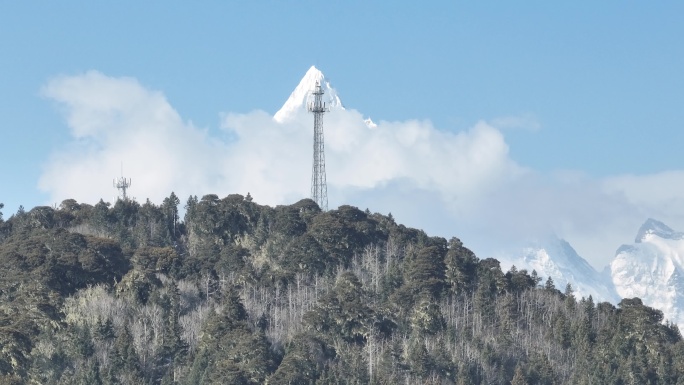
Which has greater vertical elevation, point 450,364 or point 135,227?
point 135,227

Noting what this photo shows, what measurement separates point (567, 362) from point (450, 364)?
29.7ft

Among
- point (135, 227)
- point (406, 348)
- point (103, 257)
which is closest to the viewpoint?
point (406, 348)

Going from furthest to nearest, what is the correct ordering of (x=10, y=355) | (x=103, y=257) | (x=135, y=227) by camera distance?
(x=135, y=227), (x=103, y=257), (x=10, y=355)

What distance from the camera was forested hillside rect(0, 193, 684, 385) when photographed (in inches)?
4055

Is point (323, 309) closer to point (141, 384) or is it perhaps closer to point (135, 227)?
point (141, 384)

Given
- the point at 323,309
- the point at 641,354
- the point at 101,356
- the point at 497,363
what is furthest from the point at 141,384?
the point at 641,354

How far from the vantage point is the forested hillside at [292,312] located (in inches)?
4055

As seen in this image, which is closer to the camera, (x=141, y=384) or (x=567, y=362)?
(x=141, y=384)

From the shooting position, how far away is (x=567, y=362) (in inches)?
4286

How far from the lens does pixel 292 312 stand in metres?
112

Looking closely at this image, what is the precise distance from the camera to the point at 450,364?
343ft

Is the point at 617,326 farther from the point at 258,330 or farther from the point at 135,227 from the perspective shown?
the point at 135,227

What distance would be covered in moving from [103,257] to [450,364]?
2752cm

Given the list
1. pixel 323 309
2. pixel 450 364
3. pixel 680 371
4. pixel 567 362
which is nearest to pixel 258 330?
pixel 323 309
